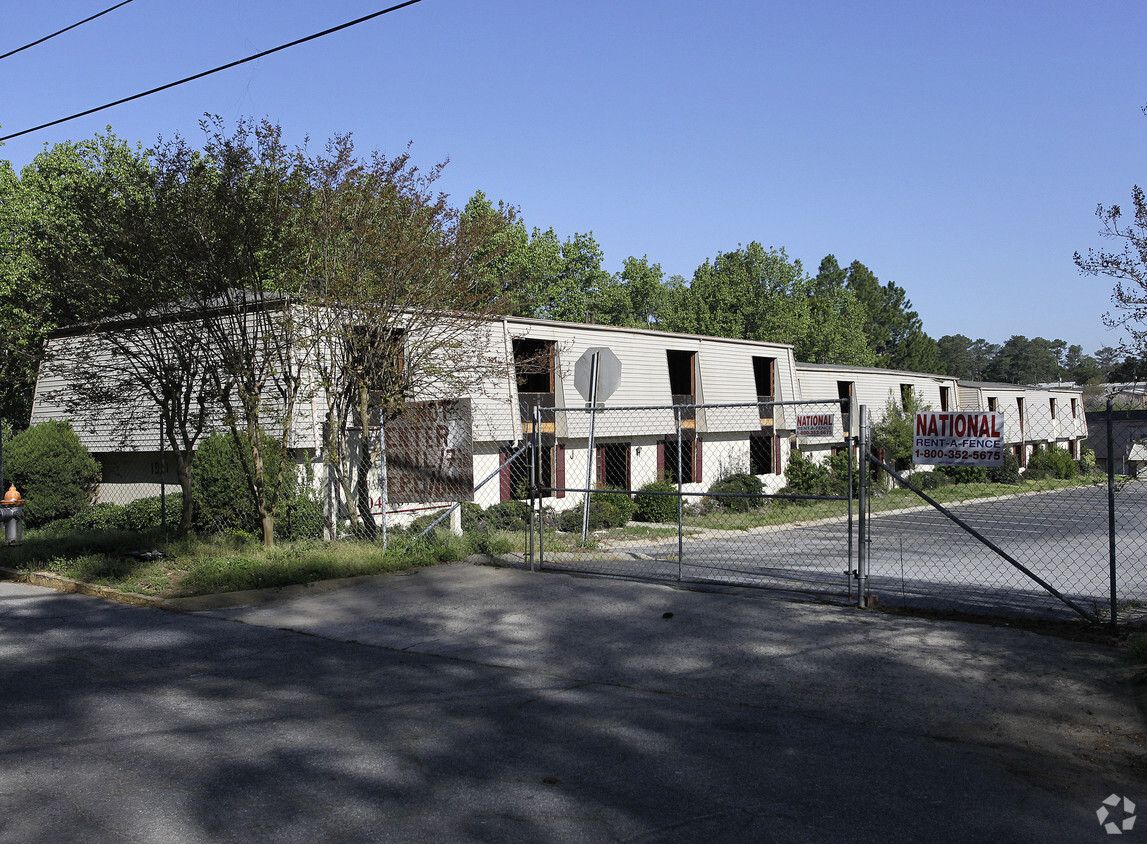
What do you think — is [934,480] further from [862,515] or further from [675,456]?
[862,515]

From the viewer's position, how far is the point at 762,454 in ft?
107

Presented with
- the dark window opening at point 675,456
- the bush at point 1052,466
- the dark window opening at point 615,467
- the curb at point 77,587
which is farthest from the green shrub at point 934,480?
the curb at point 77,587

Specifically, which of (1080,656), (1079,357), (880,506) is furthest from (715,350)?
(1079,357)

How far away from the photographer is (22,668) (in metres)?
7.30

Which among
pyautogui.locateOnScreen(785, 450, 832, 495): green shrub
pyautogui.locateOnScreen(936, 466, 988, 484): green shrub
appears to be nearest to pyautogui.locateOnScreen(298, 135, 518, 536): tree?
pyautogui.locateOnScreen(785, 450, 832, 495): green shrub

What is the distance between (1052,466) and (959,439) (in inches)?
1350

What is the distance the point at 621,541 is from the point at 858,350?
5176 cm

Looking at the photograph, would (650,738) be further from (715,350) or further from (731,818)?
(715,350)

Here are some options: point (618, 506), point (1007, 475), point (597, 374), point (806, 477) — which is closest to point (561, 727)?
point (597, 374)

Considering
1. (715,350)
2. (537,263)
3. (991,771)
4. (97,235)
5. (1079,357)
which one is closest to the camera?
(991,771)

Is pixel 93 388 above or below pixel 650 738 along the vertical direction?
above

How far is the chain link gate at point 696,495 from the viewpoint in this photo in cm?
1156

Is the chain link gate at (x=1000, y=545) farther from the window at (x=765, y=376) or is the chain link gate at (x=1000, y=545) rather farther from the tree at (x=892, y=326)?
the tree at (x=892, y=326)

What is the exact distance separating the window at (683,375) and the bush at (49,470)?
1642 cm
